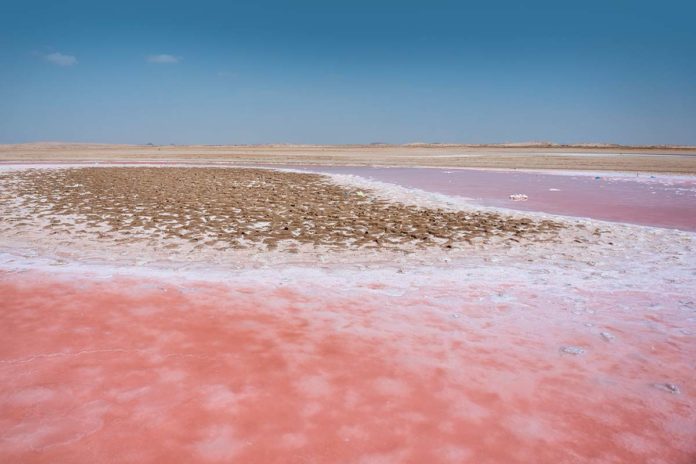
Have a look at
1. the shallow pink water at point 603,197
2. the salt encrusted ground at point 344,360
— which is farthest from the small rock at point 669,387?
the shallow pink water at point 603,197

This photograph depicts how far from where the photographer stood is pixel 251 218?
33.4 ft

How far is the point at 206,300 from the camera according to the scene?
527 cm

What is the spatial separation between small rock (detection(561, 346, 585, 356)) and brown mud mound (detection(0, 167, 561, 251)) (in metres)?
3.92

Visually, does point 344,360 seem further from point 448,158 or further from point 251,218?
point 448,158

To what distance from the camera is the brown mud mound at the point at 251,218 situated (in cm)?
837

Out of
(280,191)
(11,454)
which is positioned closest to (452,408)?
(11,454)

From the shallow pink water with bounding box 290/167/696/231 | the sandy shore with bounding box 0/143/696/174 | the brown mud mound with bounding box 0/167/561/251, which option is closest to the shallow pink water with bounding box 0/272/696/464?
the brown mud mound with bounding box 0/167/561/251

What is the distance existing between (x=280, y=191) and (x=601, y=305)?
11.7m

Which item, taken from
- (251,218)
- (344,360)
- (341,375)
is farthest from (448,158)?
(341,375)

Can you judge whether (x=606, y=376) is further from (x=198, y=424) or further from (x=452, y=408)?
(x=198, y=424)

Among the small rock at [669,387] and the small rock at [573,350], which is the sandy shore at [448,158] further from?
the small rock at [669,387]

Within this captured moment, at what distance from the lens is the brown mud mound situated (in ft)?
27.5

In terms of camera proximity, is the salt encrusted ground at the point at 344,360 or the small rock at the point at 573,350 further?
the small rock at the point at 573,350

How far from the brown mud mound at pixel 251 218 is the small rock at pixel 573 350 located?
392 centimetres
